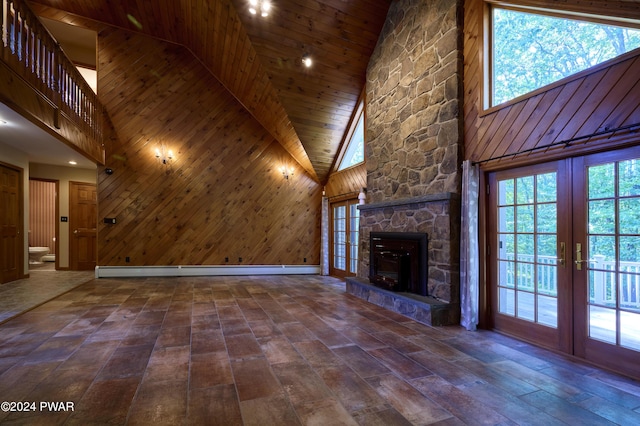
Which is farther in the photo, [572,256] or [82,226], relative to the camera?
[82,226]

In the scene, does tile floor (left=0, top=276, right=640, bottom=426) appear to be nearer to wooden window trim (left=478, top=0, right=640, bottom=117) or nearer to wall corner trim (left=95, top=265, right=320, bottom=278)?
wooden window trim (left=478, top=0, right=640, bottom=117)

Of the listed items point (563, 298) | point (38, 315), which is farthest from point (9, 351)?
point (563, 298)

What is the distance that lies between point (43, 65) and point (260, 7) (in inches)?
128

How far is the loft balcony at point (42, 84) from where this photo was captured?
3.64 metres

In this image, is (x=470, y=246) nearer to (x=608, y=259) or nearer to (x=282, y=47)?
(x=608, y=259)

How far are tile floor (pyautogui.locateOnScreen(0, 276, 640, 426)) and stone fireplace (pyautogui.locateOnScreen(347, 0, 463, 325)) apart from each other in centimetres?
66

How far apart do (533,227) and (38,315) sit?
5.81m

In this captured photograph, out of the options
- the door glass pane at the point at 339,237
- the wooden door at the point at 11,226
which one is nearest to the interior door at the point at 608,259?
the door glass pane at the point at 339,237

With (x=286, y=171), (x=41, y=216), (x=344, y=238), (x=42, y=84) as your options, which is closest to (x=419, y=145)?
(x=344, y=238)

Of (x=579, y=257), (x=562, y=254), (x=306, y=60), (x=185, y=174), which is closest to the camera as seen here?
(x=579, y=257)

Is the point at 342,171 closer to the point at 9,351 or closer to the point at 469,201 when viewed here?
the point at 469,201

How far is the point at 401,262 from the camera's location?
443 cm

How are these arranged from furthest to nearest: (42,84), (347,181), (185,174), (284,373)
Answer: (185,174)
(347,181)
(42,84)
(284,373)

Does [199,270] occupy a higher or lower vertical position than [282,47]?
lower
